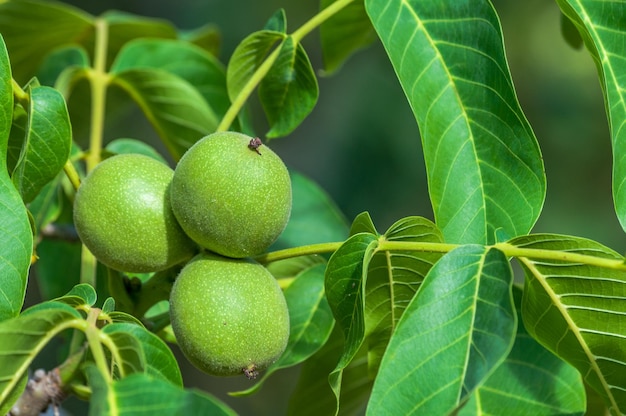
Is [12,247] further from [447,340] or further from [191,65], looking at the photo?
[191,65]

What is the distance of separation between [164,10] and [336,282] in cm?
443

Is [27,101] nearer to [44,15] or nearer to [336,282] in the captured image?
[336,282]

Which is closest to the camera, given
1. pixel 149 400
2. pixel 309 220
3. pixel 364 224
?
pixel 149 400

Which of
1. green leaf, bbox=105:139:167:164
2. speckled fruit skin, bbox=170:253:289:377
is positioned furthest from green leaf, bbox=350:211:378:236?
green leaf, bbox=105:139:167:164

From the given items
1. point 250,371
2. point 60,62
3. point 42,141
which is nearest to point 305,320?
point 250,371

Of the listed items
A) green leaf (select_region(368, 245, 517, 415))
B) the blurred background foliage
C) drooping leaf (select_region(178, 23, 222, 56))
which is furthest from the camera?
the blurred background foliage

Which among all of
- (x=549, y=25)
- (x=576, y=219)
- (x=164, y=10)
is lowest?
(x=576, y=219)

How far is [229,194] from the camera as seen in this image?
113 cm

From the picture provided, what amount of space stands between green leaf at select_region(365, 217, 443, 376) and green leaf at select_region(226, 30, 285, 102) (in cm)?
46

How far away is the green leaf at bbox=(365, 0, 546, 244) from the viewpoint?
115 cm

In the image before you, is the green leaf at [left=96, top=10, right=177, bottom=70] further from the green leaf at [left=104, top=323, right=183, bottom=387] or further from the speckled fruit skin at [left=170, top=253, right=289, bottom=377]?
the green leaf at [left=104, top=323, right=183, bottom=387]

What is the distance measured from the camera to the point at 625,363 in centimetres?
106

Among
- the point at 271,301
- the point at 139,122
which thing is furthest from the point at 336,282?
the point at 139,122

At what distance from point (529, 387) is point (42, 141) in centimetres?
78
